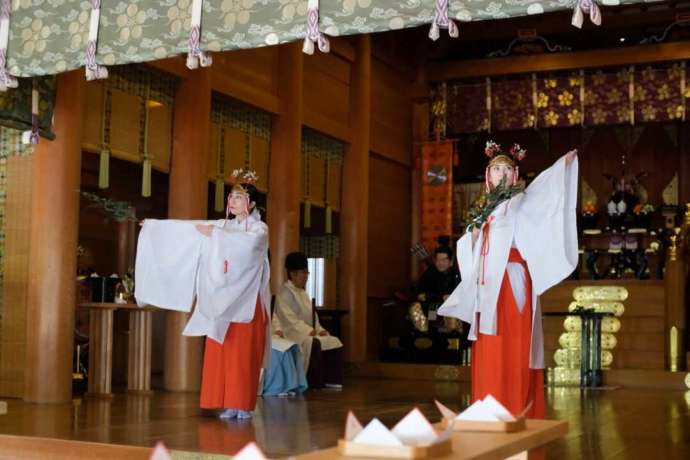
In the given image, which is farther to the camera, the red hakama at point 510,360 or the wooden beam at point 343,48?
the wooden beam at point 343,48

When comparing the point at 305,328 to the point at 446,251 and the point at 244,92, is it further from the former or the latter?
the point at 446,251

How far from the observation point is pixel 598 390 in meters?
8.84

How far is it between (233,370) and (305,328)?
271cm

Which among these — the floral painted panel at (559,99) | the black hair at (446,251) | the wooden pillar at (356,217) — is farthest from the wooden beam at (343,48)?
the floral painted panel at (559,99)

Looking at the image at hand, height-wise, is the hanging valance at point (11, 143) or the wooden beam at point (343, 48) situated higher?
the wooden beam at point (343, 48)

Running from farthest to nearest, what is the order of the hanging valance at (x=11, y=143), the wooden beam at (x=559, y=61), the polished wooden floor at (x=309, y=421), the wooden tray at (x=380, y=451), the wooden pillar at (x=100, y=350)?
the wooden beam at (x=559, y=61), the wooden pillar at (x=100, y=350), the hanging valance at (x=11, y=143), the polished wooden floor at (x=309, y=421), the wooden tray at (x=380, y=451)

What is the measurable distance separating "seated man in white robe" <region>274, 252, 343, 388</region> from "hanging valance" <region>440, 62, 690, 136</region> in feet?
14.9

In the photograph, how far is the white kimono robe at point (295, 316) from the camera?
26.9 ft

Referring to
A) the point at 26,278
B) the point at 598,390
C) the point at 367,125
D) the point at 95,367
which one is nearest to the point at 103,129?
the point at 26,278

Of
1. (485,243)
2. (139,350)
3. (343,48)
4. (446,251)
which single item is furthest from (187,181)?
(446,251)

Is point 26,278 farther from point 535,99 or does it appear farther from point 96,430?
point 535,99

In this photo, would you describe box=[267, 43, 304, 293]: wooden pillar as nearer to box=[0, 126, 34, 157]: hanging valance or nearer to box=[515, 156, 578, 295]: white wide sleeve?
box=[0, 126, 34, 157]: hanging valance

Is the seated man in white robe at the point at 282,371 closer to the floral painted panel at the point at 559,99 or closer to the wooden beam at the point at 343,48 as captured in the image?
the wooden beam at the point at 343,48

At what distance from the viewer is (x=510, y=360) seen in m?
4.57
